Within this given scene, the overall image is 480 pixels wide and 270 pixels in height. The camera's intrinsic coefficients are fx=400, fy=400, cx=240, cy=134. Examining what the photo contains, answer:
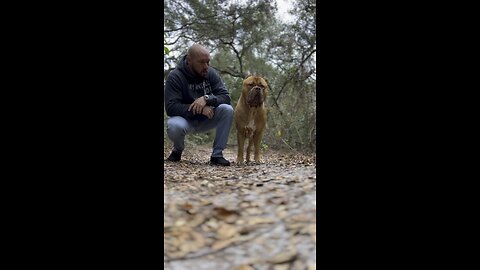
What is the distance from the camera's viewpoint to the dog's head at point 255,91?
4.02 metres

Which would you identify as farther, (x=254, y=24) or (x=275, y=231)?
(x=254, y=24)

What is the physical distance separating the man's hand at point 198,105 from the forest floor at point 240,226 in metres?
1.48

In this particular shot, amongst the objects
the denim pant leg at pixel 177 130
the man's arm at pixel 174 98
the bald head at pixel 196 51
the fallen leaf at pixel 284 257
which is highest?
the bald head at pixel 196 51

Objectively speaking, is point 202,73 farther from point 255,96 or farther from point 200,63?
point 255,96

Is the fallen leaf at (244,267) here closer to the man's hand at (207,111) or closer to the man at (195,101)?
the man at (195,101)

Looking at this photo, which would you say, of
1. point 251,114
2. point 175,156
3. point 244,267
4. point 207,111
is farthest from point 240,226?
point 251,114

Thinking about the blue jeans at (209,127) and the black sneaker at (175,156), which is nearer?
the black sneaker at (175,156)

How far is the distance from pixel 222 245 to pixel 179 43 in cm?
421

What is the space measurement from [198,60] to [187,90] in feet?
0.92

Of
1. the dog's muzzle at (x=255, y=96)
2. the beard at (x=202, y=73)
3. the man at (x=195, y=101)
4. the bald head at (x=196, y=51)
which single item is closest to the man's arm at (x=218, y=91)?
the man at (x=195, y=101)
